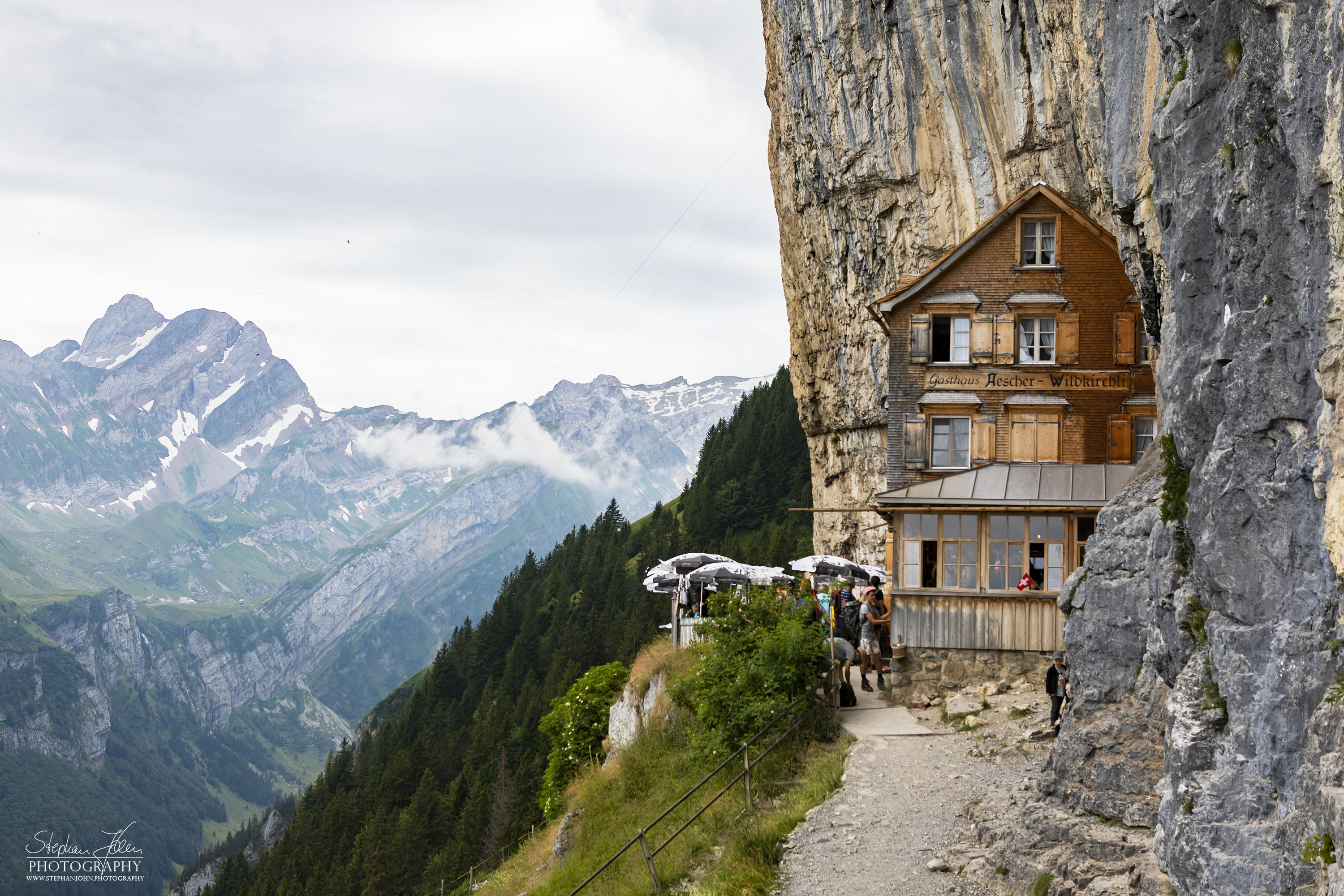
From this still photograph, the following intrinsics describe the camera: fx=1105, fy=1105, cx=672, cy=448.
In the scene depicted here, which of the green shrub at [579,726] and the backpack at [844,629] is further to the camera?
the green shrub at [579,726]

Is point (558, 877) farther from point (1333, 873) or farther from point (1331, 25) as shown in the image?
point (1331, 25)

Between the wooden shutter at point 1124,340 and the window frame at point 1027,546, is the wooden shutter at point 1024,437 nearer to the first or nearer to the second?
the wooden shutter at point 1124,340

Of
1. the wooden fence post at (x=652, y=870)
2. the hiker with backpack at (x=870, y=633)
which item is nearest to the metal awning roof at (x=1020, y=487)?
the hiker with backpack at (x=870, y=633)

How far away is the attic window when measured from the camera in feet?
107

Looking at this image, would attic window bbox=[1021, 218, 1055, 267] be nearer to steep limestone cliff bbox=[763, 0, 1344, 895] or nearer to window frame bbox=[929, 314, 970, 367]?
window frame bbox=[929, 314, 970, 367]

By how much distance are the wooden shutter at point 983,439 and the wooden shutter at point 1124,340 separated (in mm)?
4116

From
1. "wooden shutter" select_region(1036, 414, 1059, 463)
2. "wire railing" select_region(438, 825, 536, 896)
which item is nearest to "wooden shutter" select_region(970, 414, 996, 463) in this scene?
"wooden shutter" select_region(1036, 414, 1059, 463)

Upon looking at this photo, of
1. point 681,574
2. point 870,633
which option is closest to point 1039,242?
point 870,633

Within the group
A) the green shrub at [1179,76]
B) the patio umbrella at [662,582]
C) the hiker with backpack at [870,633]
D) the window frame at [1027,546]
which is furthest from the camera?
the patio umbrella at [662,582]

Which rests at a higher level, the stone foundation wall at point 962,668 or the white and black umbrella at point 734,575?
the white and black umbrella at point 734,575

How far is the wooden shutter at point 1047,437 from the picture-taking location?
106 ft

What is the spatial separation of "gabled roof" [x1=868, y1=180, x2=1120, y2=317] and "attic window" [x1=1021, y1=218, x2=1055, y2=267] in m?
0.66

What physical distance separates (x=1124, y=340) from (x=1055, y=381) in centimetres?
241

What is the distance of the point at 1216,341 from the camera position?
11.8 m
